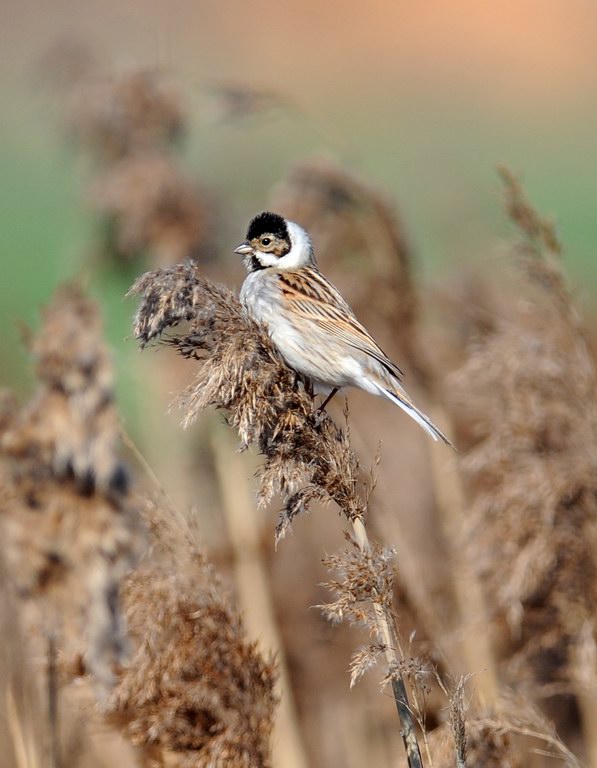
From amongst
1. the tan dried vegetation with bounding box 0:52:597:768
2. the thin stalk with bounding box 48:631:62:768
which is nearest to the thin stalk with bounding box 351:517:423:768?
the tan dried vegetation with bounding box 0:52:597:768

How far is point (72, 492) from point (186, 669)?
1.94 feet

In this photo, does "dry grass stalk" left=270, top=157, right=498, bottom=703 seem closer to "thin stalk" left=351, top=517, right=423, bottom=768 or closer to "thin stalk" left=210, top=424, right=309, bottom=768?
"thin stalk" left=210, top=424, right=309, bottom=768

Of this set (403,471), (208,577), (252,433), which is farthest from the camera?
(403,471)

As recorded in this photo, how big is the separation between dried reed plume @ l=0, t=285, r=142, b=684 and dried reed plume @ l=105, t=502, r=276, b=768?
0.10 metres

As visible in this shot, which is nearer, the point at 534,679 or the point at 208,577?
the point at 208,577

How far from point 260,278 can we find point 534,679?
2.28m

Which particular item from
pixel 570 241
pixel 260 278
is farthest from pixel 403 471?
pixel 570 241

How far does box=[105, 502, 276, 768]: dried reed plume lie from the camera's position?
2918 mm

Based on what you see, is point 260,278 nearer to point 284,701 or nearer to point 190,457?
point 284,701

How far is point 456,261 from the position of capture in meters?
6.35

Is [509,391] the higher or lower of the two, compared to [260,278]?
lower

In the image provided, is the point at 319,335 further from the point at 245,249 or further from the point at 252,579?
the point at 252,579

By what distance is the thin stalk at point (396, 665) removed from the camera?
8.04ft

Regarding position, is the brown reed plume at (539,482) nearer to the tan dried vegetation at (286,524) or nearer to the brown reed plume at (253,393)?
the tan dried vegetation at (286,524)
